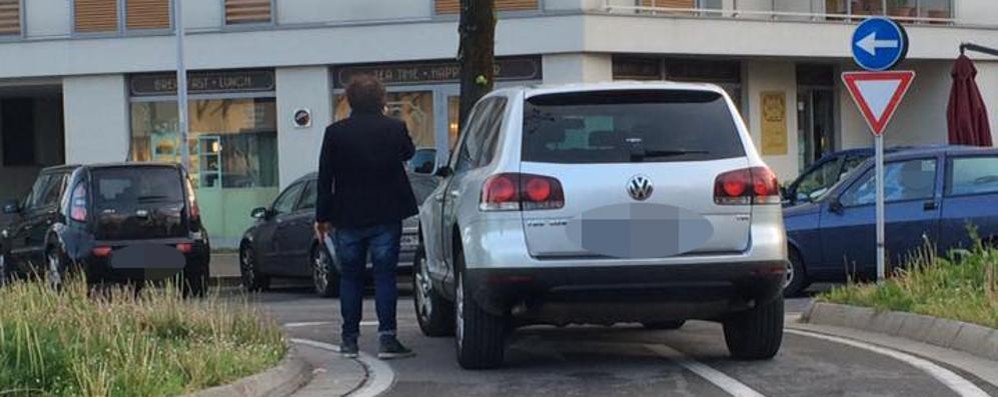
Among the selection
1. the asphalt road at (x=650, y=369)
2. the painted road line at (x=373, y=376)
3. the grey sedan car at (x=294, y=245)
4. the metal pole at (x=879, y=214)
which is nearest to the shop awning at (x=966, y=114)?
the grey sedan car at (x=294, y=245)

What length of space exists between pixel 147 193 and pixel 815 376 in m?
8.88

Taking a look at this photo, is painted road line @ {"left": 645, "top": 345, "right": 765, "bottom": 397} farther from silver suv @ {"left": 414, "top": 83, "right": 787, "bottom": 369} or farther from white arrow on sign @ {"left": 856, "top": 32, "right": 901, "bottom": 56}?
white arrow on sign @ {"left": 856, "top": 32, "right": 901, "bottom": 56}

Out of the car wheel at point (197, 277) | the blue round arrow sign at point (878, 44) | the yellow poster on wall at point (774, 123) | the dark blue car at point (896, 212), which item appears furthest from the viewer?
the yellow poster on wall at point (774, 123)

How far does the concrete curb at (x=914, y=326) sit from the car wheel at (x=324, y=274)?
19.8 ft

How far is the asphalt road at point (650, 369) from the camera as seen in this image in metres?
7.96

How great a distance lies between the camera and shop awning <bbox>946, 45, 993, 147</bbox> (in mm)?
21234

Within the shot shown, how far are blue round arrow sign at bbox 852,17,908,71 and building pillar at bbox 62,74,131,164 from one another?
15688 millimetres

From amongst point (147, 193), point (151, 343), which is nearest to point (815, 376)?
point (151, 343)

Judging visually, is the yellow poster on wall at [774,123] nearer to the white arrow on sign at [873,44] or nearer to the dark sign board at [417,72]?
the dark sign board at [417,72]

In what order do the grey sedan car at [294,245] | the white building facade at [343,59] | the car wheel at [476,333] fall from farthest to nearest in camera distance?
the white building facade at [343,59] < the grey sedan car at [294,245] < the car wheel at [476,333]

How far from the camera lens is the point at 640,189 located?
8.03 m

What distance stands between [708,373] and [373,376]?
2044mm

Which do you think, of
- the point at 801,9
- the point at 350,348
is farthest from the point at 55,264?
the point at 801,9

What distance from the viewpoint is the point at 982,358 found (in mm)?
8891
